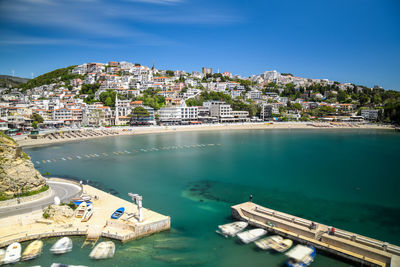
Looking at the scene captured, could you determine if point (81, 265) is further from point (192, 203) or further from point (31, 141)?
point (31, 141)

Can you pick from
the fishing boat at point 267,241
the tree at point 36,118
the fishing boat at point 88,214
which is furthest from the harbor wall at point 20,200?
the tree at point 36,118

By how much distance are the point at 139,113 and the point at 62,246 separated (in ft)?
201

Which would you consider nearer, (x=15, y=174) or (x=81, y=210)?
(x=81, y=210)

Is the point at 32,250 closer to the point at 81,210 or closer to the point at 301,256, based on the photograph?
the point at 81,210

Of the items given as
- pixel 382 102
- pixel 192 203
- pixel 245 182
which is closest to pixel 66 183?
pixel 192 203

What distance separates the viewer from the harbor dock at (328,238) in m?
11.6

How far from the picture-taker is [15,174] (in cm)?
1661

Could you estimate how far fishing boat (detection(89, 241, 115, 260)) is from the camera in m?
12.3

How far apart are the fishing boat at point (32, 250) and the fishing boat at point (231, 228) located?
28.5 ft

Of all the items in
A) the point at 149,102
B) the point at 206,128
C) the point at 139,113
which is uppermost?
the point at 149,102

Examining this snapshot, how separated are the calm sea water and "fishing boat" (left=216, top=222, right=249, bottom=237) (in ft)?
1.78

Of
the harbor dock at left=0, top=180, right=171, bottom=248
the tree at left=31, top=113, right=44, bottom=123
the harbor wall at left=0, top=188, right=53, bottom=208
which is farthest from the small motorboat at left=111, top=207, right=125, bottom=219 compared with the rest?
the tree at left=31, top=113, right=44, bottom=123

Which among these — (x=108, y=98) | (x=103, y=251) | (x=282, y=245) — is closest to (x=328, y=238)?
(x=282, y=245)

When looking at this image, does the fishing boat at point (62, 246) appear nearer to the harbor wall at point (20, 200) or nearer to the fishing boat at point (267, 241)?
the harbor wall at point (20, 200)
